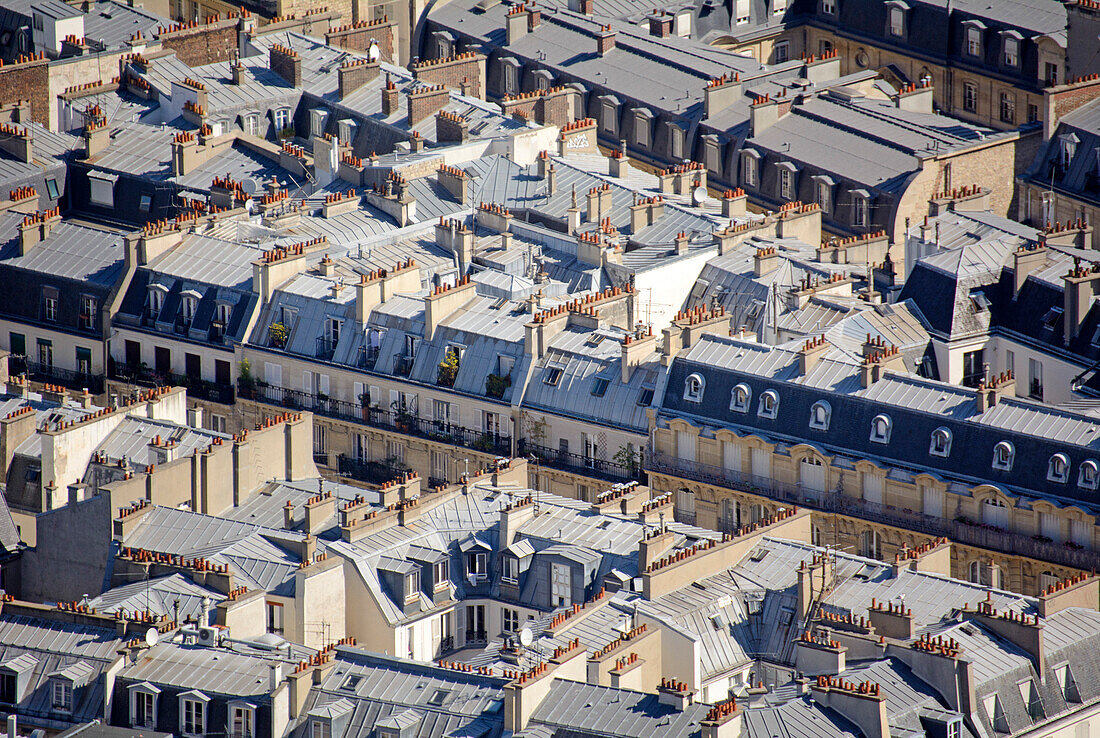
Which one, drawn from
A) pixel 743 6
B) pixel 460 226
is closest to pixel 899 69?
pixel 743 6

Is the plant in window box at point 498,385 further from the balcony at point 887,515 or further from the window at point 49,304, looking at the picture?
the window at point 49,304

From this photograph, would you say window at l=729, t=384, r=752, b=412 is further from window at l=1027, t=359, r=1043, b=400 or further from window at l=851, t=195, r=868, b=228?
window at l=851, t=195, r=868, b=228

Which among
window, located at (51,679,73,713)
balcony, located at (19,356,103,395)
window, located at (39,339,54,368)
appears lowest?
balcony, located at (19,356,103,395)

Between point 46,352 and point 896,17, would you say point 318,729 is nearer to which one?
point 46,352

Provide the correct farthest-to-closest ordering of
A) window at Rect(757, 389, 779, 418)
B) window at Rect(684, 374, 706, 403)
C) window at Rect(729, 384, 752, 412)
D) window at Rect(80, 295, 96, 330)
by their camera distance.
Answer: window at Rect(80, 295, 96, 330), window at Rect(684, 374, 706, 403), window at Rect(729, 384, 752, 412), window at Rect(757, 389, 779, 418)

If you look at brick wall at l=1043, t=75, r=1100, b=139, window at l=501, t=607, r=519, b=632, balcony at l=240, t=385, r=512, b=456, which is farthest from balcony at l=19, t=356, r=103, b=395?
brick wall at l=1043, t=75, r=1100, b=139

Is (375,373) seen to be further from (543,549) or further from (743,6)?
(743,6)
